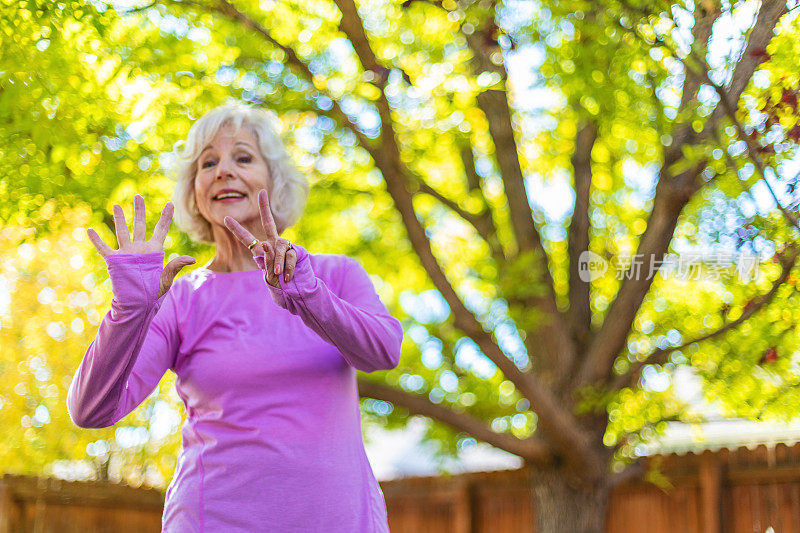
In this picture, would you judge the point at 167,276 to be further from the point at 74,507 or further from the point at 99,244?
the point at 74,507

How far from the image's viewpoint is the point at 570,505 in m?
5.05

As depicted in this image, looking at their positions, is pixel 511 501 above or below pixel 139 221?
below

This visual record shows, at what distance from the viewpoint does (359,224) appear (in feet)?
18.5

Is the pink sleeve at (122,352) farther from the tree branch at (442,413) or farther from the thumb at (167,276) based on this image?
the tree branch at (442,413)

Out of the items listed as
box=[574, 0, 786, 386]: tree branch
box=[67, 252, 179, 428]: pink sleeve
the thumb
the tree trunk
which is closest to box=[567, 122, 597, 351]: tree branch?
box=[574, 0, 786, 386]: tree branch

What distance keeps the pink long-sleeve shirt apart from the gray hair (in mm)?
275

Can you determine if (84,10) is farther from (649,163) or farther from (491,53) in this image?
(649,163)

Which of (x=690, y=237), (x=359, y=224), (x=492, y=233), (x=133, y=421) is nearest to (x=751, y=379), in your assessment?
(x=690, y=237)

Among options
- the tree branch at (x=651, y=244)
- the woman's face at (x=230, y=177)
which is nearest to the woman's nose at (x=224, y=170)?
the woman's face at (x=230, y=177)

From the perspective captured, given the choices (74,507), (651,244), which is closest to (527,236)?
(651,244)

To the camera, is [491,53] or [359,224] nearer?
[491,53]

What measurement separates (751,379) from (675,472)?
94cm

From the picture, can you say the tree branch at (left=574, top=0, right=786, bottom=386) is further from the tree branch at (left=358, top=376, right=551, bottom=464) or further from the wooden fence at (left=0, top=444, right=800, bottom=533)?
the wooden fence at (left=0, top=444, right=800, bottom=533)

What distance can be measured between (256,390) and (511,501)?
4.70 m
